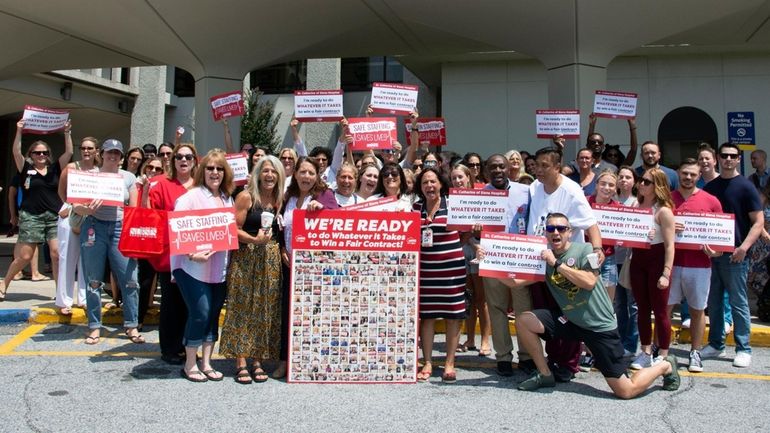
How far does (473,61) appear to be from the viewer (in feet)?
55.2

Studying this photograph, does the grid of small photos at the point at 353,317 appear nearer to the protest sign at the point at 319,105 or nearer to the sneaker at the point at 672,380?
the sneaker at the point at 672,380

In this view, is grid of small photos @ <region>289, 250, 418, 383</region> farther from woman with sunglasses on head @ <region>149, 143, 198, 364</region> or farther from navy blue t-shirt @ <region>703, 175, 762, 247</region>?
navy blue t-shirt @ <region>703, 175, 762, 247</region>

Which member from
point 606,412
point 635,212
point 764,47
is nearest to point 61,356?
point 606,412

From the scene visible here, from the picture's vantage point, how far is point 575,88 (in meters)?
11.0

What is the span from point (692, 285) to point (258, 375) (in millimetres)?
4097

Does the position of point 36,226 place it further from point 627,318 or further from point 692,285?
point 692,285

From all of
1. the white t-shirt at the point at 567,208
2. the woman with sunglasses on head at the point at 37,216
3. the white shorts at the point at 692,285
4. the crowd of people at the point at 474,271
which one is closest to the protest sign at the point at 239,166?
the crowd of people at the point at 474,271

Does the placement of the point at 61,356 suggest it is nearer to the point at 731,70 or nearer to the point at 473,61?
the point at 473,61

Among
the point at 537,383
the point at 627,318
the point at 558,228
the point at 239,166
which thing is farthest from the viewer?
the point at 239,166

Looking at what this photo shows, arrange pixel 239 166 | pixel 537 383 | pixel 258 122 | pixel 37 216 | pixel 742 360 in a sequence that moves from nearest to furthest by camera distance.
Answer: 1. pixel 537 383
2. pixel 742 360
3. pixel 239 166
4. pixel 37 216
5. pixel 258 122

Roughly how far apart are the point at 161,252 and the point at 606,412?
4032mm

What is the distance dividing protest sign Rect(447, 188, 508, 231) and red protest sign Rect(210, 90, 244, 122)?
5187 mm

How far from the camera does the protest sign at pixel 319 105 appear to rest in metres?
8.69

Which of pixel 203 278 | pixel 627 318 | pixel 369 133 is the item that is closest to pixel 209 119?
pixel 369 133
